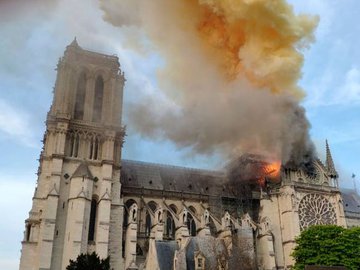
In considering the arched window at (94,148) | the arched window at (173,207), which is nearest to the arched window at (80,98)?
the arched window at (94,148)

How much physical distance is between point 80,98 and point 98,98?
241 centimetres

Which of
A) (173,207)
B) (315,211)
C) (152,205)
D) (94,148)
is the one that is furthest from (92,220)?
(315,211)

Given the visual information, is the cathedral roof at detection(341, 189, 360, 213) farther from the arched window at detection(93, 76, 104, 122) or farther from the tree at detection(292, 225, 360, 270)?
the arched window at detection(93, 76, 104, 122)

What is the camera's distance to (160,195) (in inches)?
2334

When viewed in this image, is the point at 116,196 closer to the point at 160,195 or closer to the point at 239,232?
the point at 160,195

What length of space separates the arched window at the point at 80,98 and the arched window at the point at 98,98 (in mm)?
1610

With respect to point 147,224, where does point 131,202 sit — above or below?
above

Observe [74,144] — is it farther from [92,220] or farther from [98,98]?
[92,220]

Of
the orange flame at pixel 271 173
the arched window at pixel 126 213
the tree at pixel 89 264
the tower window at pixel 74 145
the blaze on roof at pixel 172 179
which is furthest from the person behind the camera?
the blaze on roof at pixel 172 179

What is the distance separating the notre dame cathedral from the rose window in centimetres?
14

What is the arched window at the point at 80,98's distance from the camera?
5533cm

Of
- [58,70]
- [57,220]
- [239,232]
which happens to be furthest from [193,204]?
[58,70]

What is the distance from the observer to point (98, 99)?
188ft

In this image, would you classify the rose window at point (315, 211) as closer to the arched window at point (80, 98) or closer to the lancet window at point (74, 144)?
the lancet window at point (74, 144)
